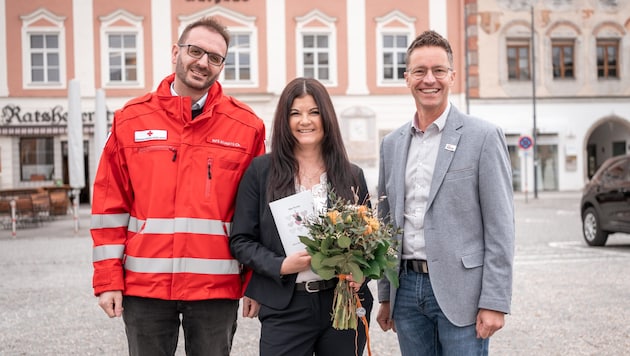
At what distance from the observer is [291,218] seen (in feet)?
9.78

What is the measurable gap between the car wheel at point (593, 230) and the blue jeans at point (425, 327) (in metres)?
10.5

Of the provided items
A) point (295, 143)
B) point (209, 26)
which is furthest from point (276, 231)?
point (209, 26)

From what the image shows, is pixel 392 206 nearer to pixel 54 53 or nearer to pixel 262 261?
pixel 262 261

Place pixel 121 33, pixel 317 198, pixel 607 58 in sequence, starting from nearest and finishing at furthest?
pixel 317 198 → pixel 121 33 → pixel 607 58

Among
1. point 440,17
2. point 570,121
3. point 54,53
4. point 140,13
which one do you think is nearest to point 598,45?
point 570,121

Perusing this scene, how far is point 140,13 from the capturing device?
2820cm

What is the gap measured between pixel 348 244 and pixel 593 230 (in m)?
11.4

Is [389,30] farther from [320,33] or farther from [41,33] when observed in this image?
[41,33]

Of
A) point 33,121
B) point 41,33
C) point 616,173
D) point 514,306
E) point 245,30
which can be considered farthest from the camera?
point 245,30

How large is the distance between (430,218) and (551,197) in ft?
87.6

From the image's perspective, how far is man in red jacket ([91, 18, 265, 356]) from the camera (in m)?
3.16

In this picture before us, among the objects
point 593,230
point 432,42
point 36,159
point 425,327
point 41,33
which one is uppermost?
point 41,33

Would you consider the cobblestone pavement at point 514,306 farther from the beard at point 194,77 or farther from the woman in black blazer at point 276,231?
the beard at point 194,77

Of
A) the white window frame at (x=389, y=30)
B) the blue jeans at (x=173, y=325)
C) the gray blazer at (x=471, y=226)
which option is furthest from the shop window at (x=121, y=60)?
the gray blazer at (x=471, y=226)
